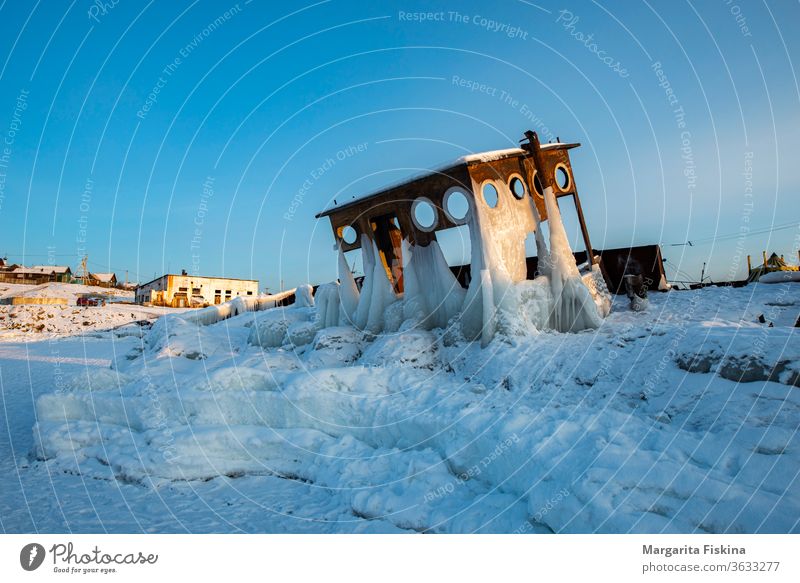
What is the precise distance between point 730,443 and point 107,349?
34.3 meters

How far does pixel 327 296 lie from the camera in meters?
17.2

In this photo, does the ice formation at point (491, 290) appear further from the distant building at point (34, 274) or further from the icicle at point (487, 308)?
the distant building at point (34, 274)

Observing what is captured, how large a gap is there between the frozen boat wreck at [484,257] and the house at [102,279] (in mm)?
86620

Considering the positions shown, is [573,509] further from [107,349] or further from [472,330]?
[107,349]

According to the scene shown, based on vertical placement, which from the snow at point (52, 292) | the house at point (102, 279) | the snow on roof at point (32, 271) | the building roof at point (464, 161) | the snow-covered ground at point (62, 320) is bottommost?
the snow-covered ground at point (62, 320)

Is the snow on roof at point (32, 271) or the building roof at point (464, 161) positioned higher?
the snow on roof at point (32, 271)

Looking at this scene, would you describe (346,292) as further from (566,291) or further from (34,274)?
(34,274)

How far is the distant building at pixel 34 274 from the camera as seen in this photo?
7194 cm

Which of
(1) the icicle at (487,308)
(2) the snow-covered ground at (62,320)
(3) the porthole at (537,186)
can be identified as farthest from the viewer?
(2) the snow-covered ground at (62,320)

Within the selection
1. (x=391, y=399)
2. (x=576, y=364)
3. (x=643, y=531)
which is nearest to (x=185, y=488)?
(x=391, y=399)

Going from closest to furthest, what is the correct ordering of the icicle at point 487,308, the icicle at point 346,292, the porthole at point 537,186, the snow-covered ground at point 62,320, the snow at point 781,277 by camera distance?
the icicle at point 487,308 < the porthole at point 537,186 < the snow at point 781,277 < the icicle at point 346,292 < the snow-covered ground at point 62,320

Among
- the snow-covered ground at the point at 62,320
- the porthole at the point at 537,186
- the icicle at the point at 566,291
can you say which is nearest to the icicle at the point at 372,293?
the icicle at the point at 566,291

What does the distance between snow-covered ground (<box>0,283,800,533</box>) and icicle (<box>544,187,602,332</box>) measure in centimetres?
85

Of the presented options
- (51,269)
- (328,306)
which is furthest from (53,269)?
(328,306)
